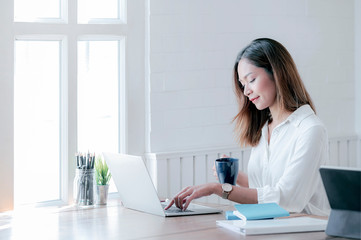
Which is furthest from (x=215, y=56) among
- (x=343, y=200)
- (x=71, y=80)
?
(x=343, y=200)

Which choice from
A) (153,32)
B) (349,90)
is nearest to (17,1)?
(153,32)

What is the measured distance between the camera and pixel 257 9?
158 inches

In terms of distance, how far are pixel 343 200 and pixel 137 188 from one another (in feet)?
3.22

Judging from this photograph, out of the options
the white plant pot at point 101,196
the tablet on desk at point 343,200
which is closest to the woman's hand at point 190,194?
the white plant pot at point 101,196

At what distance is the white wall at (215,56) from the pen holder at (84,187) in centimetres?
74

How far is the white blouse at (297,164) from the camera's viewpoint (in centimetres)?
262

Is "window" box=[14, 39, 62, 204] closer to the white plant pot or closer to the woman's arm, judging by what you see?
the white plant pot

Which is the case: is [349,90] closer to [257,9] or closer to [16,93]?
[257,9]

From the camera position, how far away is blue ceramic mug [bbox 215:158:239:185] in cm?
249

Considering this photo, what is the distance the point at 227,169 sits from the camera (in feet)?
8.23

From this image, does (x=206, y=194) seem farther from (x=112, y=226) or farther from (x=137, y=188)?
(x=112, y=226)

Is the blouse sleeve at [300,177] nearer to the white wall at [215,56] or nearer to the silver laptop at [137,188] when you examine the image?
the silver laptop at [137,188]

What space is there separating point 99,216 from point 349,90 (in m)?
2.58

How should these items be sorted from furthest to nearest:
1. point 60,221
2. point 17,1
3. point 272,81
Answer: point 17,1, point 272,81, point 60,221
